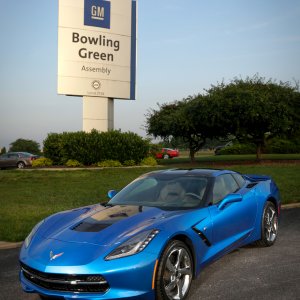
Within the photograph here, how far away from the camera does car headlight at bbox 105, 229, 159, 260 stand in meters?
3.69

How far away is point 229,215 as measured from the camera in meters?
5.16

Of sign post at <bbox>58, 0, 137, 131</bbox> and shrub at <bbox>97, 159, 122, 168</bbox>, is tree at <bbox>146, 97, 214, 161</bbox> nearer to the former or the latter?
sign post at <bbox>58, 0, 137, 131</bbox>

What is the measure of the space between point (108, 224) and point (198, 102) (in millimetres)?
22514

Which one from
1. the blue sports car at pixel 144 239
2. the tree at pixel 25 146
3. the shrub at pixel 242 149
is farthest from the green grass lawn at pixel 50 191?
the tree at pixel 25 146

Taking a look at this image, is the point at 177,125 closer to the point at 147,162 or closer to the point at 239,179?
the point at 147,162

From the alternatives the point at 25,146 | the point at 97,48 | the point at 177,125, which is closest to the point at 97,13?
the point at 97,48

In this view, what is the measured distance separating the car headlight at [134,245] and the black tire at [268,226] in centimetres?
279

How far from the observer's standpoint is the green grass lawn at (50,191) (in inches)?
336

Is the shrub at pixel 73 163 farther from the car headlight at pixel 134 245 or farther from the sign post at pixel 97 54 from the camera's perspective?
the car headlight at pixel 134 245

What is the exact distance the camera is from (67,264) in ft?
11.9

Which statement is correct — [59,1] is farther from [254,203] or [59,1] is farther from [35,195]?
[254,203]

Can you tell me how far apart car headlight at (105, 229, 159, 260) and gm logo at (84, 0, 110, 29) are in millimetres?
22993

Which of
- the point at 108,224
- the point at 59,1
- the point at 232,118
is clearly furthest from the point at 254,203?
the point at 59,1

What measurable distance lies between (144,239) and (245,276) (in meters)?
1.76
